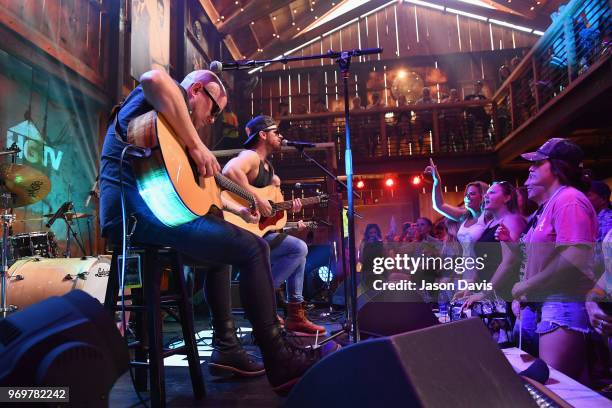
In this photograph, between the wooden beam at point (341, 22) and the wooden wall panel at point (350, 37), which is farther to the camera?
the wooden wall panel at point (350, 37)

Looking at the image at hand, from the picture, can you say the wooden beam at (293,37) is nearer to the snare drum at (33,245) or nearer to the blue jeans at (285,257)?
the snare drum at (33,245)

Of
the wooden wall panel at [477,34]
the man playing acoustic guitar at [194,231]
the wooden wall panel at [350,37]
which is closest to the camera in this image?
the man playing acoustic guitar at [194,231]

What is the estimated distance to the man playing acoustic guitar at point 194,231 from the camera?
1740 mm

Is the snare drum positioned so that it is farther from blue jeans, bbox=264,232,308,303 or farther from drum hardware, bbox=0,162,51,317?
blue jeans, bbox=264,232,308,303

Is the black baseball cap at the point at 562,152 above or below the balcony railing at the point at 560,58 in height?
below

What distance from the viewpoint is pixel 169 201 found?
1.68 metres

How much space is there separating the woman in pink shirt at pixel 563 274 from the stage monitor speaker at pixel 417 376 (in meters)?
1.44

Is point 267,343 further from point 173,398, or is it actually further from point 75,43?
A: point 75,43

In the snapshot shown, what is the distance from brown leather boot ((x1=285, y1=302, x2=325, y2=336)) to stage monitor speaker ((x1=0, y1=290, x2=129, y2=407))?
2656 mm

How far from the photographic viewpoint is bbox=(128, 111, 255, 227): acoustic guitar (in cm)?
165

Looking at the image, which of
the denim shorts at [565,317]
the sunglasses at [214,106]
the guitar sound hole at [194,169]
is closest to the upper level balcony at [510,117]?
the denim shorts at [565,317]

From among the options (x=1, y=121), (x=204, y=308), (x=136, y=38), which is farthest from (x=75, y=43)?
(x=204, y=308)

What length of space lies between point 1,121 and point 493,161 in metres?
9.95

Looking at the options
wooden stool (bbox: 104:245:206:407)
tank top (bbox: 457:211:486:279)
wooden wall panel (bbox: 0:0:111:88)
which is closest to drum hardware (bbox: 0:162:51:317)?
wooden wall panel (bbox: 0:0:111:88)
